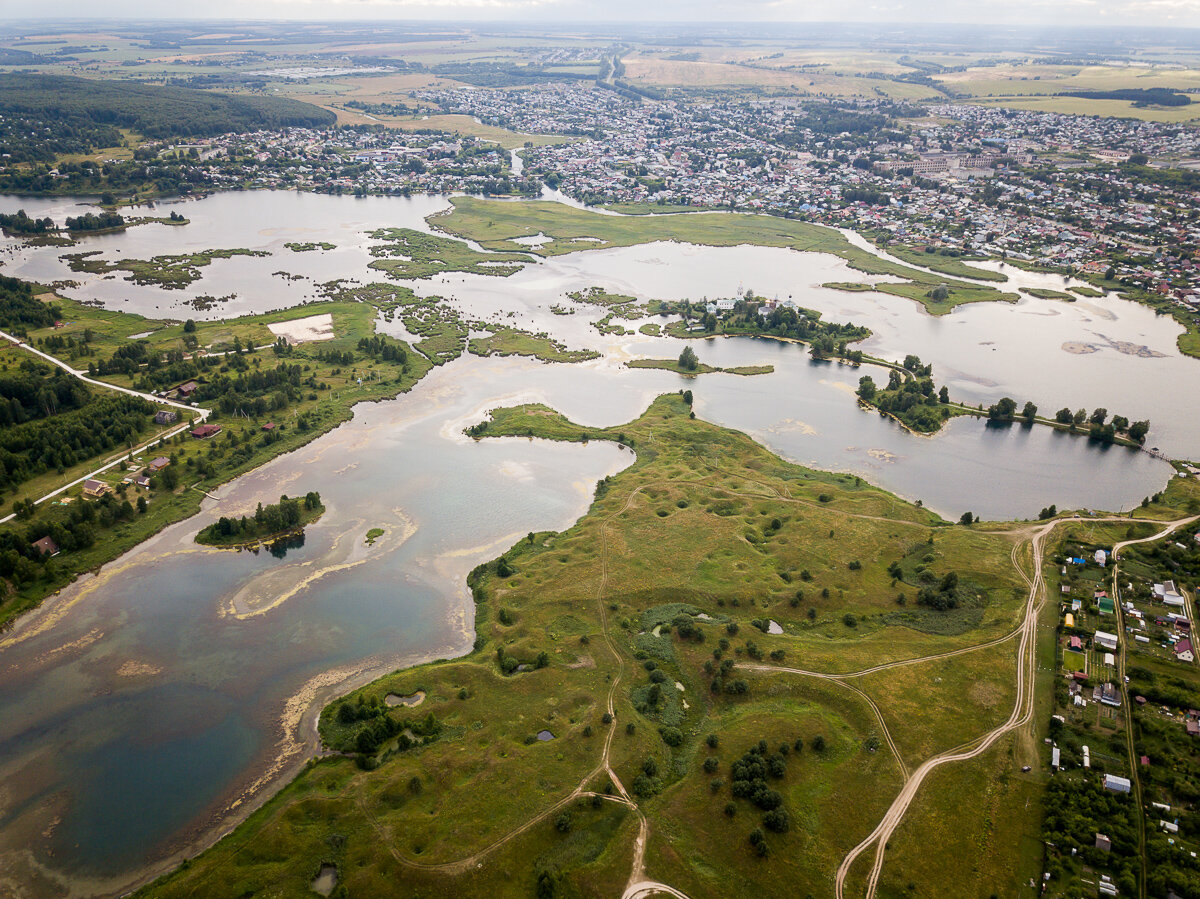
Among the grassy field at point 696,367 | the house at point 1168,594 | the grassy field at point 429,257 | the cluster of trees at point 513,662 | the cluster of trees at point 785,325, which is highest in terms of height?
the grassy field at point 429,257

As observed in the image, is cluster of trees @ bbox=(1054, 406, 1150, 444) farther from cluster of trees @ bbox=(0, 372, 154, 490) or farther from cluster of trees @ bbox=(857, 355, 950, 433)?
cluster of trees @ bbox=(0, 372, 154, 490)

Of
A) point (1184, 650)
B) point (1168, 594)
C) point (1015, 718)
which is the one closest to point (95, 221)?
point (1015, 718)

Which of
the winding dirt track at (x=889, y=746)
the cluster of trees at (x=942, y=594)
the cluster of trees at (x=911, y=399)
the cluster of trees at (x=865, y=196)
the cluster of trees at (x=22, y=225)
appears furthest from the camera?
the cluster of trees at (x=865, y=196)

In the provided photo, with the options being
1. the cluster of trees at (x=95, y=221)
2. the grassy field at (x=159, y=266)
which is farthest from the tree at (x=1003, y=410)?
the cluster of trees at (x=95, y=221)

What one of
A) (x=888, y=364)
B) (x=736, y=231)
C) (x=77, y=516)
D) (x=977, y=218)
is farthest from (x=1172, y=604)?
(x=977, y=218)

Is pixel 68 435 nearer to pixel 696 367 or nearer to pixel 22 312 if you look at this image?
pixel 22 312

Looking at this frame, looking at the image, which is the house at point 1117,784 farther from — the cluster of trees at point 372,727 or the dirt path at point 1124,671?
the cluster of trees at point 372,727
